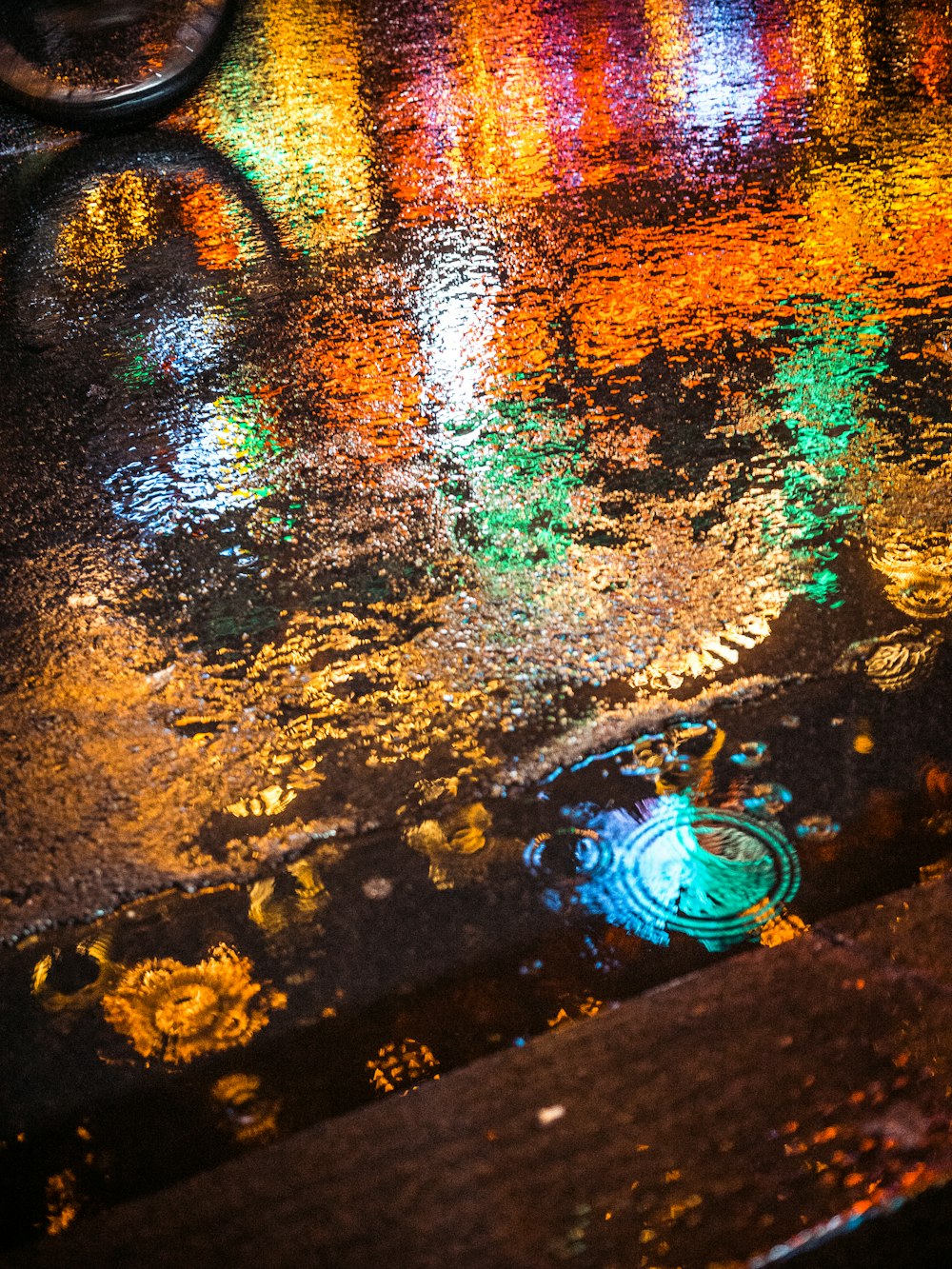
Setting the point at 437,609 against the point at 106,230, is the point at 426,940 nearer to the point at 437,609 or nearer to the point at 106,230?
the point at 437,609

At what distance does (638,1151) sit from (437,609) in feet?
3.60

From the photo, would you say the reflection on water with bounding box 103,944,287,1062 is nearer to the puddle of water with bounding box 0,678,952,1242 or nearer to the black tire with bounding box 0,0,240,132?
the puddle of water with bounding box 0,678,952,1242

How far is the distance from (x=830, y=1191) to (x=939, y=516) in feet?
4.76

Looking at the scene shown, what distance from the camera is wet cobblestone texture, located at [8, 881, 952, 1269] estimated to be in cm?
105

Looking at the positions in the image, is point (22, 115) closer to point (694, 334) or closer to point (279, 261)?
point (279, 261)

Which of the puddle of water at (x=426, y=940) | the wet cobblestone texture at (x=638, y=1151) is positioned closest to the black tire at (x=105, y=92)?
the puddle of water at (x=426, y=940)

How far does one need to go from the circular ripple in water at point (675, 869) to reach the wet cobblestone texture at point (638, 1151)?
0.42ft

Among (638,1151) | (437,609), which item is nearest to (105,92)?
(437,609)

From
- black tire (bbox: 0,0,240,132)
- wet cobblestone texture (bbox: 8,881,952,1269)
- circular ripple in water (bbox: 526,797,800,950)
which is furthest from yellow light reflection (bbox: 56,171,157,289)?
wet cobblestone texture (bbox: 8,881,952,1269)

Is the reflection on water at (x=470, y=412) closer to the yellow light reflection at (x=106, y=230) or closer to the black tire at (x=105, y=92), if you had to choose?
the yellow light reflection at (x=106, y=230)

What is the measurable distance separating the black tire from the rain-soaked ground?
909 mm

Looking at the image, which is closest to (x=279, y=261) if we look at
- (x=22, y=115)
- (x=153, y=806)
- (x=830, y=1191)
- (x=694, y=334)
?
(x=694, y=334)

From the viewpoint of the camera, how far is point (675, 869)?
4.78 feet

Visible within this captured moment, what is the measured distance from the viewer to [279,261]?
3.31 m
